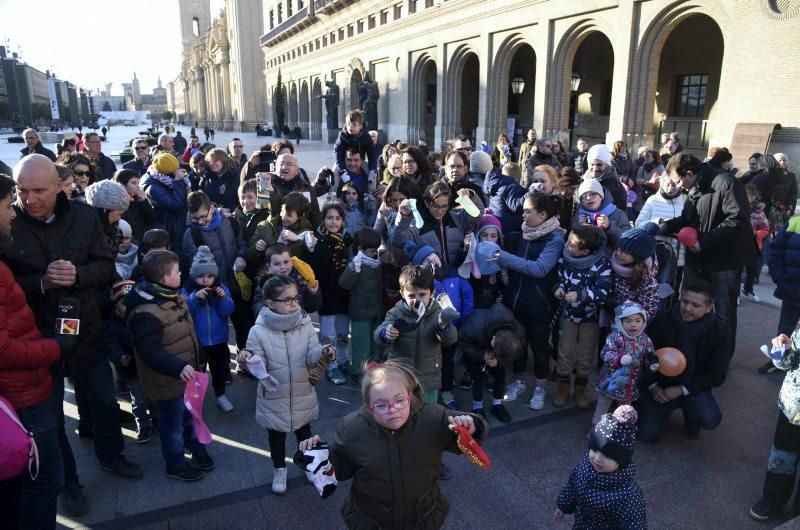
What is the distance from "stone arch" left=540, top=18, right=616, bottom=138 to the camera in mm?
18844

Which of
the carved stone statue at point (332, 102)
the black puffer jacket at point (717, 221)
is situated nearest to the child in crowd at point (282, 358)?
the black puffer jacket at point (717, 221)

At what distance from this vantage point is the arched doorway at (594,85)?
22953 mm

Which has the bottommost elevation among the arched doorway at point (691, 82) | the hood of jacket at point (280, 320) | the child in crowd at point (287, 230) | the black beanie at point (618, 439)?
the black beanie at point (618, 439)

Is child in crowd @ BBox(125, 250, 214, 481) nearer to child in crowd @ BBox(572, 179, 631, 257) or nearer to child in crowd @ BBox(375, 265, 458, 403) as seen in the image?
child in crowd @ BBox(375, 265, 458, 403)

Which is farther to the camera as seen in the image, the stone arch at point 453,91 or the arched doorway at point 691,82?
the stone arch at point 453,91

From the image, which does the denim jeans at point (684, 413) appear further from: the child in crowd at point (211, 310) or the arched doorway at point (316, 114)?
the arched doorway at point (316, 114)

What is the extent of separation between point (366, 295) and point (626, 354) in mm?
2292

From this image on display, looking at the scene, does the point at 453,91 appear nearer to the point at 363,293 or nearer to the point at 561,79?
the point at 561,79

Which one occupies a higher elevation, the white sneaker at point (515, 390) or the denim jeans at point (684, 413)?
the denim jeans at point (684, 413)

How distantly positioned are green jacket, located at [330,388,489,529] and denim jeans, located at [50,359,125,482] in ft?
6.85

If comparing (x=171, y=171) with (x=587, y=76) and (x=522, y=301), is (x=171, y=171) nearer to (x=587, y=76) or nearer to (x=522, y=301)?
(x=522, y=301)

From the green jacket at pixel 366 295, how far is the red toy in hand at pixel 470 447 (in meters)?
2.73

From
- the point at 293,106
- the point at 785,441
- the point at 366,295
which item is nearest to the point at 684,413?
the point at 785,441

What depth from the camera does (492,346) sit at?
4.18m
